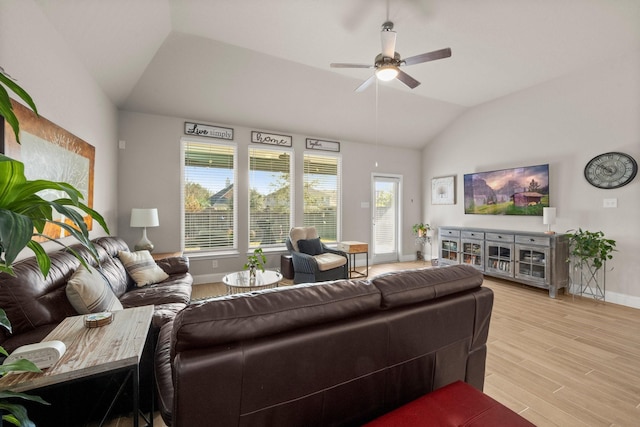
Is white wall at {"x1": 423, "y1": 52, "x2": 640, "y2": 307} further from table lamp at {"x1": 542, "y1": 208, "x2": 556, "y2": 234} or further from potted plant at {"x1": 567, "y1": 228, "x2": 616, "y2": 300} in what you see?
table lamp at {"x1": 542, "y1": 208, "x2": 556, "y2": 234}

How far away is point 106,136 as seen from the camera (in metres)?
3.48

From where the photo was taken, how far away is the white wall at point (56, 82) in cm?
171

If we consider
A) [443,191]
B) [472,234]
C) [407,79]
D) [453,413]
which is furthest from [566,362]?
[443,191]

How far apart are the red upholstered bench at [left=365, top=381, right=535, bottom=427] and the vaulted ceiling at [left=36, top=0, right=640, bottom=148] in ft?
10.5

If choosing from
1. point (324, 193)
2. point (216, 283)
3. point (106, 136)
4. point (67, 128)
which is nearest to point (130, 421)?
point (67, 128)

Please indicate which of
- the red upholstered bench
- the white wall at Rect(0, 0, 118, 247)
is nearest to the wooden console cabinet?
the red upholstered bench

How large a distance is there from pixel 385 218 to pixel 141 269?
485 centimetres

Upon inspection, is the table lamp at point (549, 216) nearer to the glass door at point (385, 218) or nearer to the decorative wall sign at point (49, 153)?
the glass door at point (385, 218)

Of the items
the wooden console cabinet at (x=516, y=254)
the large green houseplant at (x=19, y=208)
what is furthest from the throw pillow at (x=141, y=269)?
the wooden console cabinet at (x=516, y=254)

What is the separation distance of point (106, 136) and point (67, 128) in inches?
46.0

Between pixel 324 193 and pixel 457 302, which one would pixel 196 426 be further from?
pixel 324 193

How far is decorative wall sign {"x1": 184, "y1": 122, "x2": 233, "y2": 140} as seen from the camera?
4371mm

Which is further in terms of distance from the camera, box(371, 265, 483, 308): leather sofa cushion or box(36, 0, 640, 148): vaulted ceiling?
box(36, 0, 640, 148): vaulted ceiling

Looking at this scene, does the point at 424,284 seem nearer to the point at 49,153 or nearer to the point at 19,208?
the point at 19,208
